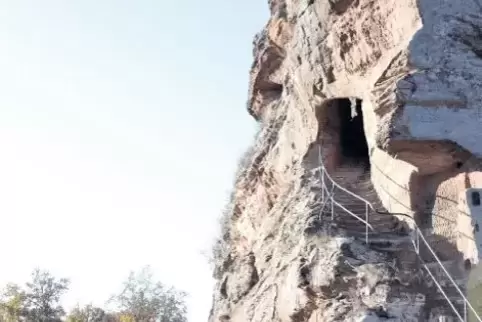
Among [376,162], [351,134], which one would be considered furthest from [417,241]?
[351,134]

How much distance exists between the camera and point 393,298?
882cm

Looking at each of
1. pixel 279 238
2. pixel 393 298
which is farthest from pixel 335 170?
pixel 393 298

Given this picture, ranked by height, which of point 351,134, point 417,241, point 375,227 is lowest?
point 417,241

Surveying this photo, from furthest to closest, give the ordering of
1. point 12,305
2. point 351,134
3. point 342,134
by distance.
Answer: point 12,305 → point 351,134 → point 342,134

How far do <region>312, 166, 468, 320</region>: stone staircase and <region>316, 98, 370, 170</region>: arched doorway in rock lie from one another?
386mm

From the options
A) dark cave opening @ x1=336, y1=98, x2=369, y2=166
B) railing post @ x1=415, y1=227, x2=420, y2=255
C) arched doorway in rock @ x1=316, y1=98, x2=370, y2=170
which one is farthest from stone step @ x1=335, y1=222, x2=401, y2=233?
dark cave opening @ x1=336, y1=98, x2=369, y2=166

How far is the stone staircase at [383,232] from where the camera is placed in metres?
8.63

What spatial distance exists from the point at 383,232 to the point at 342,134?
156 inches

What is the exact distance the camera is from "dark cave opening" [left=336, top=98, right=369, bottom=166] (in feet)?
44.5

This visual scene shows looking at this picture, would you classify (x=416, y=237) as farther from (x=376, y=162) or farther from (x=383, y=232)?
(x=376, y=162)

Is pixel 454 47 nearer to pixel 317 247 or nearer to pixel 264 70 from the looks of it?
pixel 317 247

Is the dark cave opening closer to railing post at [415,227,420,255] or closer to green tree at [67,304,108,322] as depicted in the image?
railing post at [415,227,420,255]

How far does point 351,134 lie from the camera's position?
47.0 ft

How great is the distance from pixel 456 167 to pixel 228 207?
30.4 feet
